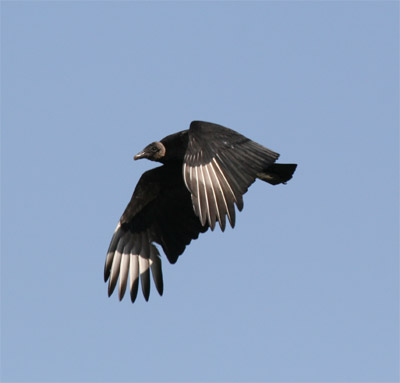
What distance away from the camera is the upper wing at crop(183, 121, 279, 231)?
9.67m

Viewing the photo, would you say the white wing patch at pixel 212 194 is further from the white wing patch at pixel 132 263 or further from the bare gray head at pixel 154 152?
the white wing patch at pixel 132 263

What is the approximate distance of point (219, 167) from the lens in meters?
9.95

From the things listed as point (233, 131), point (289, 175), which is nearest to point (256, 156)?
point (233, 131)

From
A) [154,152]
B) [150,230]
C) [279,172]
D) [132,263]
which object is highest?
[154,152]

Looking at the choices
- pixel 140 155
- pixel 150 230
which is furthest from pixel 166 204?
pixel 140 155

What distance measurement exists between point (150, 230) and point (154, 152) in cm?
111

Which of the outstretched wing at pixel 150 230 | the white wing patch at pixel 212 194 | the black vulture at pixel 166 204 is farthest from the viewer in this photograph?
the outstretched wing at pixel 150 230

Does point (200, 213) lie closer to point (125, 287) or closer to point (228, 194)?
point (228, 194)

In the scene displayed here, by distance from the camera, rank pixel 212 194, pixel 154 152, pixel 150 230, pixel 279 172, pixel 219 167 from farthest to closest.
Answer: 1. pixel 150 230
2. pixel 154 152
3. pixel 279 172
4. pixel 219 167
5. pixel 212 194

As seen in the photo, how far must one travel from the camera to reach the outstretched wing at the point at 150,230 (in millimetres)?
12031

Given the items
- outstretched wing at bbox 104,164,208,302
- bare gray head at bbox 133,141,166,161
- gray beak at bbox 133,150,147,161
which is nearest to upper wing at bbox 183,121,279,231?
bare gray head at bbox 133,141,166,161

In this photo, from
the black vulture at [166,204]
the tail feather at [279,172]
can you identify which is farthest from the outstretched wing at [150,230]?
the tail feather at [279,172]

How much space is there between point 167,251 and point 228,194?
2.56m

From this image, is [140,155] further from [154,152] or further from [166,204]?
[166,204]
